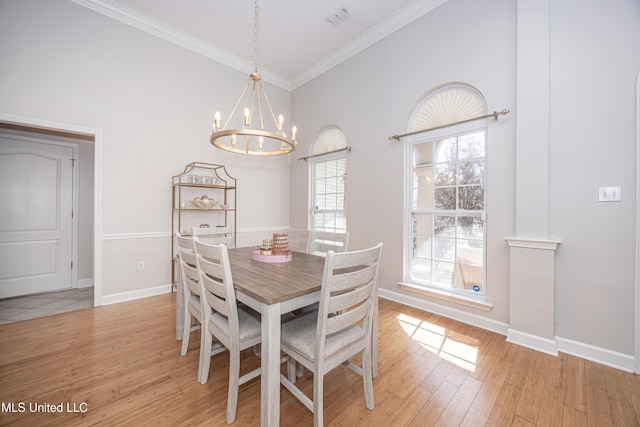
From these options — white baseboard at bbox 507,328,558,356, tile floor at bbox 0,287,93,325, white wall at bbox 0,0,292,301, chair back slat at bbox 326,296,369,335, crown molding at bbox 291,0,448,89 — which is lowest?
tile floor at bbox 0,287,93,325

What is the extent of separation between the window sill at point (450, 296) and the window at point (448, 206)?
7 centimetres

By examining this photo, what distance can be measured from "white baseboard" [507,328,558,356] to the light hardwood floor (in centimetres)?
6

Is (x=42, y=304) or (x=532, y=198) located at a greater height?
(x=532, y=198)

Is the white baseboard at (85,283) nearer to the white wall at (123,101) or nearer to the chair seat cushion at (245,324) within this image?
the white wall at (123,101)

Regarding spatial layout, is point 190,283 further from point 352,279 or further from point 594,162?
point 594,162

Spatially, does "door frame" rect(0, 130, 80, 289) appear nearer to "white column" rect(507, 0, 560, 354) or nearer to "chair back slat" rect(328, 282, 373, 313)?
"chair back slat" rect(328, 282, 373, 313)

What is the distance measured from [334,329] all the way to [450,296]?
6.37 ft

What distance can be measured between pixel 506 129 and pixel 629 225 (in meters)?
1.14

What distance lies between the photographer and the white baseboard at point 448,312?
244 cm

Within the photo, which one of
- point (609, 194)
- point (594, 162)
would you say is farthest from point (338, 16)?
point (609, 194)

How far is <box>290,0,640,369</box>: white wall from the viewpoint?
1.89 m

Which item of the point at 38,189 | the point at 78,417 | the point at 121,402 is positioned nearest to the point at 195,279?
the point at 121,402

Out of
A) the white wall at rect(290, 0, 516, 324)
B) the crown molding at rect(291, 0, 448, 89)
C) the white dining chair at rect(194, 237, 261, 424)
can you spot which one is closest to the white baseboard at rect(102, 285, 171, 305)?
the white dining chair at rect(194, 237, 261, 424)

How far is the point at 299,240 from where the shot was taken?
2723mm
